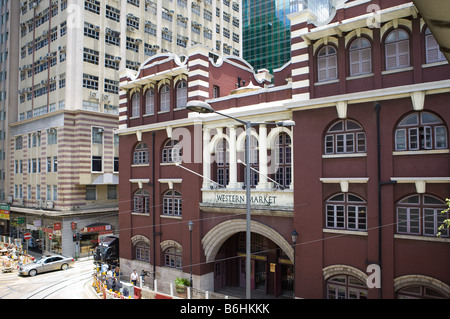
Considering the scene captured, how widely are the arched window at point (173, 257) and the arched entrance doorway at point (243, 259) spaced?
250cm

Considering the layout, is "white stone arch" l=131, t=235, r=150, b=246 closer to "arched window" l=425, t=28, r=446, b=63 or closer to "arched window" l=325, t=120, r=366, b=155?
"arched window" l=325, t=120, r=366, b=155

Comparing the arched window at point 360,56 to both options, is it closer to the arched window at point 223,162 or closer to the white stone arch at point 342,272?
the arched window at point 223,162

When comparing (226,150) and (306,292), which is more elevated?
(226,150)

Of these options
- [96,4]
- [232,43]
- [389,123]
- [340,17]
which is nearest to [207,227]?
[389,123]

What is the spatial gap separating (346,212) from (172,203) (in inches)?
503

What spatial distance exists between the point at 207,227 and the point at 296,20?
1402cm

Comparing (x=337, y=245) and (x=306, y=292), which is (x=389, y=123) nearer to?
(x=337, y=245)

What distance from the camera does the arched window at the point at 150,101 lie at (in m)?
28.2

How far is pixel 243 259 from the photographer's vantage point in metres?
26.3

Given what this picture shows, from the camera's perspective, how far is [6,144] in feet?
161

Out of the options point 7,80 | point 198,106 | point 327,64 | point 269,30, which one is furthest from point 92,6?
point 269,30

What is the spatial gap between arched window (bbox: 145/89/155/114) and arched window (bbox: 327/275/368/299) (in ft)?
58.9
